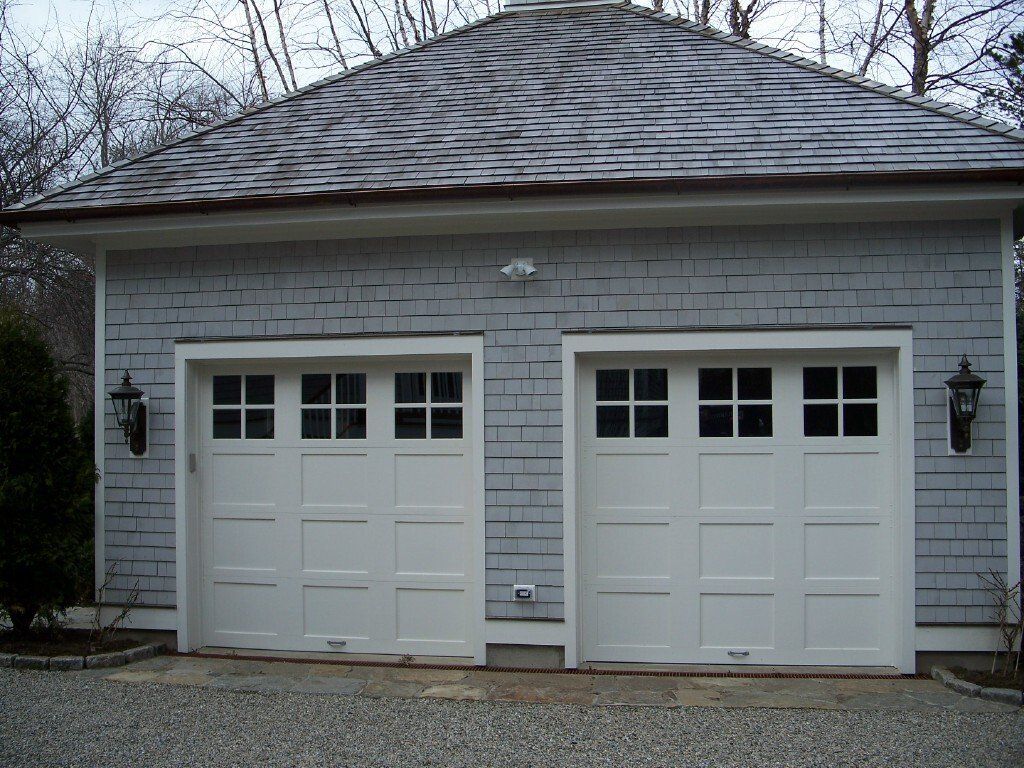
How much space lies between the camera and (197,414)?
19.6ft

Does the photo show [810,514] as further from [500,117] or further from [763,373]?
[500,117]

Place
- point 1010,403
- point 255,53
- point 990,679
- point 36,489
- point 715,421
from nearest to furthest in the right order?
point 990,679, point 1010,403, point 715,421, point 36,489, point 255,53

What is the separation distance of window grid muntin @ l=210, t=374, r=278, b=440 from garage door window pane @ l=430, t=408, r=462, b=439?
1.20 meters

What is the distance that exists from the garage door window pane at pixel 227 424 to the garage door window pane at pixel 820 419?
160 inches

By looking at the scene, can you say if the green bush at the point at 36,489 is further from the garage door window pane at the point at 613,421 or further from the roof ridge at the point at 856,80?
the roof ridge at the point at 856,80

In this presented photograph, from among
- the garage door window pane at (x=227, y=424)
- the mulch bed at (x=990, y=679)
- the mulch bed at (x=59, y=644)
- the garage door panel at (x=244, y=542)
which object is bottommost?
the mulch bed at (x=59, y=644)

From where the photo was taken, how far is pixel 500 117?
6160 mm

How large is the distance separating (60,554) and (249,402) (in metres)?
1.64

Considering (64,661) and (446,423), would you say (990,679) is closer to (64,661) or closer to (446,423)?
(446,423)

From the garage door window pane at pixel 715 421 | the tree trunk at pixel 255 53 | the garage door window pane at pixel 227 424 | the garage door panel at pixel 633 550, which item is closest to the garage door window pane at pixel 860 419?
the garage door window pane at pixel 715 421

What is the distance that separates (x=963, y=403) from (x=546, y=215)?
287 centimetres

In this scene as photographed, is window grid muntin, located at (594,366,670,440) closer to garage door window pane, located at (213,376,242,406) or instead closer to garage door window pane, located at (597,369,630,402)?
garage door window pane, located at (597,369,630,402)

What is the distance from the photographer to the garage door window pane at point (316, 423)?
586 cm

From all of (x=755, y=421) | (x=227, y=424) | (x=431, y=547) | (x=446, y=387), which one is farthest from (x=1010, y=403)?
(x=227, y=424)
